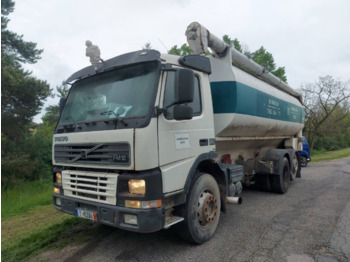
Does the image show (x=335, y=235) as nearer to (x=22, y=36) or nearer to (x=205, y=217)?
(x=205, y=217)

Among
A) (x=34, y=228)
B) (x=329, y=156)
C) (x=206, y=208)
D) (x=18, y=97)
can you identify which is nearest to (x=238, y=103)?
(x=206, y=208)

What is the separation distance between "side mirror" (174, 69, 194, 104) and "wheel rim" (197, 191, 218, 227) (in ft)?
5.02

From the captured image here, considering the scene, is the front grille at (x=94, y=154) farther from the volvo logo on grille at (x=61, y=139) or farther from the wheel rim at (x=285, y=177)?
the wheel rim at (x=285, y=177)

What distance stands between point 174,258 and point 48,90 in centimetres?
1012

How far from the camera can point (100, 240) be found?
4035 millimetres

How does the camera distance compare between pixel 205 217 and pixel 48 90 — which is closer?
pixel 205 217

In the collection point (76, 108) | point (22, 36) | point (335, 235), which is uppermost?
point (22, 36)

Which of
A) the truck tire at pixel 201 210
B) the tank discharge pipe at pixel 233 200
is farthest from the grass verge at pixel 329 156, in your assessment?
the truck tire at pixel 201 210

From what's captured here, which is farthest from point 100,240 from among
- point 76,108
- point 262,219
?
point 262,219

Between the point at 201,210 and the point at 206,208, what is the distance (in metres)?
0.12

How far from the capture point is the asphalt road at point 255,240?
347cm

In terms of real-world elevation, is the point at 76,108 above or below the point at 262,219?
above

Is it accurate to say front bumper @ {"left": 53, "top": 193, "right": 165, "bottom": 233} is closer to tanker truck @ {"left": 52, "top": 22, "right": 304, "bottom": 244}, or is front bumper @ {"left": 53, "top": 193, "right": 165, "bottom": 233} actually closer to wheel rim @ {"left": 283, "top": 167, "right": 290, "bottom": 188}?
tanker truck @ {"left": 52, "top": 22, "right": 304, "bottom": 244}

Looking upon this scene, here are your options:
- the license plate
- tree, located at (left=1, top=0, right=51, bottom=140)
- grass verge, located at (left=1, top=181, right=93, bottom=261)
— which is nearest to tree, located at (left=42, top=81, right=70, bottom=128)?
tree, located at (left=1, top=0, right=51, bottom=140)
